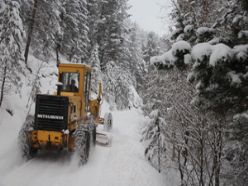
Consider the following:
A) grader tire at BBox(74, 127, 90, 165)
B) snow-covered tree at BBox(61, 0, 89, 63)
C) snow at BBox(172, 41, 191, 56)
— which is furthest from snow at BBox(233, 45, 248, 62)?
snow-covered tree at BBox(61, 0, 89, 63)

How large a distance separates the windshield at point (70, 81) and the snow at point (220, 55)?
24.2 feet

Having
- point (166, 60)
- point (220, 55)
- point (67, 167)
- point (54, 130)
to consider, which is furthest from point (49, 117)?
point (220, 55)

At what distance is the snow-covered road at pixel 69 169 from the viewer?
7652 mm

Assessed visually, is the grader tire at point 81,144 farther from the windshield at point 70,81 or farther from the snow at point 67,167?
the windshield at point 70,81

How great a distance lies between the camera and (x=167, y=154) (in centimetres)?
1364

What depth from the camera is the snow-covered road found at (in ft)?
25.1

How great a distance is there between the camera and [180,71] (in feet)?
14.1

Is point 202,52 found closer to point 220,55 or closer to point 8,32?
point 220,55

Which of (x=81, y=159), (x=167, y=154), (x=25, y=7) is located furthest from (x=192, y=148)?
(x=25, y=7)

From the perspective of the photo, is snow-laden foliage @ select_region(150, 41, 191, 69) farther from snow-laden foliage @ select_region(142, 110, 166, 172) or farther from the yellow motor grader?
snow-laden foliage @ select_region(142, 110, 166, 172)

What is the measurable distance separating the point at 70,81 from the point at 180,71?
656 cm

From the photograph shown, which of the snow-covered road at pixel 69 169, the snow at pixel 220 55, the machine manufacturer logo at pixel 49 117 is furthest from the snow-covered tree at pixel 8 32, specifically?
the snow at pixel 220 55

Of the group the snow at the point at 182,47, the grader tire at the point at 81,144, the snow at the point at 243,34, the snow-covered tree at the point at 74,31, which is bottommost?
the grader tire at the point at 81,144

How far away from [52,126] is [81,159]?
1.33 meters
